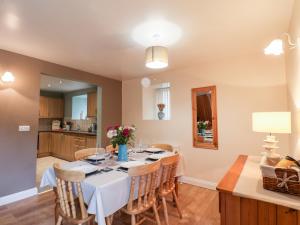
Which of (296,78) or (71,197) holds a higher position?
(296,78)

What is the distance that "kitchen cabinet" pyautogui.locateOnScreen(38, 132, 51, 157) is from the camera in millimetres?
5757

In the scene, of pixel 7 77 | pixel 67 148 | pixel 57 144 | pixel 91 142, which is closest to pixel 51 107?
pixel 57 144

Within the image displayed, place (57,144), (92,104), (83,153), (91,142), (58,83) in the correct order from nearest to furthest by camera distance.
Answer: (83,153) < (91,142) < (58,83) < (92,104) < (57,144)

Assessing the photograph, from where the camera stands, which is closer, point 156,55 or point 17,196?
point 156,55

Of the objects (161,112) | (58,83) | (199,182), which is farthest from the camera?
(58,83)

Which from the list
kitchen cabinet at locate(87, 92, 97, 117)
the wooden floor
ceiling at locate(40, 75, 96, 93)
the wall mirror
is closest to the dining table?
the wooden floor

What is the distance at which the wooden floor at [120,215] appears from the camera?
2.19 m

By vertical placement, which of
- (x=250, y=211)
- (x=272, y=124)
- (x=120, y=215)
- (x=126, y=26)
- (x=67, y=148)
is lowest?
(x=120, y=215)

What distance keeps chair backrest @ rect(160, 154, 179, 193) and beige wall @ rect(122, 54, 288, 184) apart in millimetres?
1349

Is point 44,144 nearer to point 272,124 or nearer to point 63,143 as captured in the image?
point 63,143

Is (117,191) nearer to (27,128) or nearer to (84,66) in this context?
(27,128)

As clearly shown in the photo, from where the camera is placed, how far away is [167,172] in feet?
6.69

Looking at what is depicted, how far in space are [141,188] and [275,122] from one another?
1439mm

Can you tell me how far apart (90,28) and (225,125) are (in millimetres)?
2617
